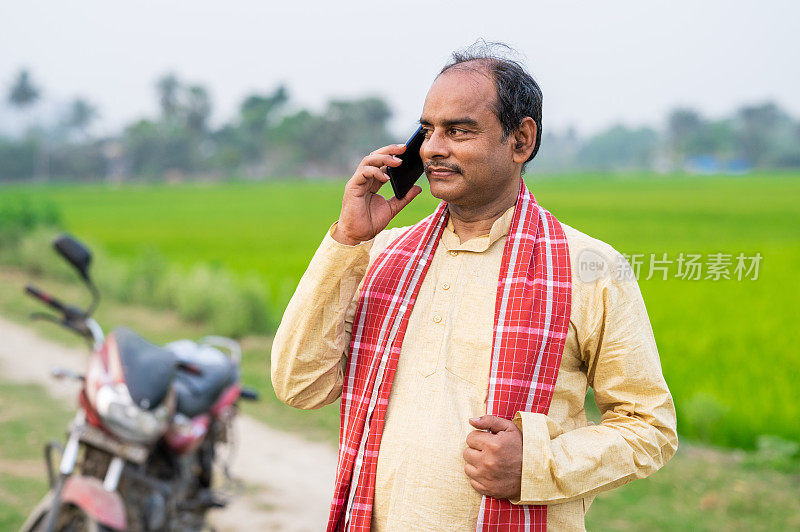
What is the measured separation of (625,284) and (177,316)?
324 inches

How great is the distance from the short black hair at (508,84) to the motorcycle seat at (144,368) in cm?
178

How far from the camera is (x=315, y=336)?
1591 millimetres

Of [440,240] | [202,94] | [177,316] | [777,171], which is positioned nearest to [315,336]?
[440,240]

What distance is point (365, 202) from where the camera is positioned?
1.58m

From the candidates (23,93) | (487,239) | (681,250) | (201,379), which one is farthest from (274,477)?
(23,93)

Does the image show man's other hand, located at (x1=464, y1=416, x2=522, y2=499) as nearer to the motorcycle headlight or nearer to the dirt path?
the motorcycle headlight

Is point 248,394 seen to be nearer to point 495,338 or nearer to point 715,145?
point 495,338

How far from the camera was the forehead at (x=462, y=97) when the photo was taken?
5.00 feet

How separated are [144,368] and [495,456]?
1.83 meters

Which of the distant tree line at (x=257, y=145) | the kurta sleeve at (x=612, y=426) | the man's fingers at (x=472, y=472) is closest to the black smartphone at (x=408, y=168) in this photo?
the kurta sleeve at (x=612, y=426)

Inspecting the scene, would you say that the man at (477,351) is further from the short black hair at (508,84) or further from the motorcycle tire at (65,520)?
the motorcycle tire at (65,520)

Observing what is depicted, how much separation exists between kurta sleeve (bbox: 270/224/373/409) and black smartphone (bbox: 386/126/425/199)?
0.46ft

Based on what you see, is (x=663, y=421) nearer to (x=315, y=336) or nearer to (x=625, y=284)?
(x=625, y=284)

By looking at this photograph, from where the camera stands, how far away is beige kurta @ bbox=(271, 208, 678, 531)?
147 centimetres
